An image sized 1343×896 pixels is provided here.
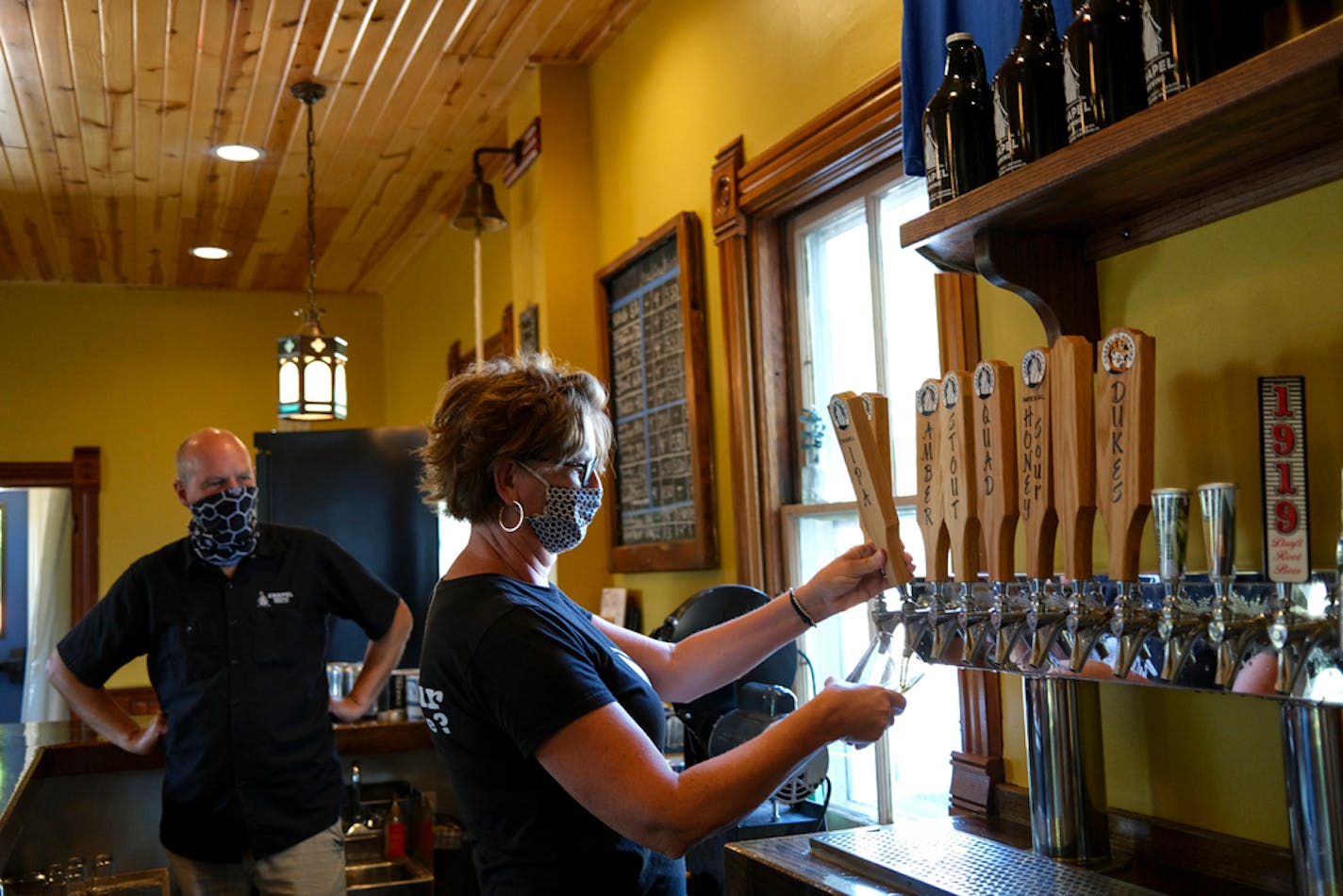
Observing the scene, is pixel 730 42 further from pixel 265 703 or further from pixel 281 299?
pixel 281 299

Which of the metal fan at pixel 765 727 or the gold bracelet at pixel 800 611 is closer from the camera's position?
the gold bracelet at pixel 800 611

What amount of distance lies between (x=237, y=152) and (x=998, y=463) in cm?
410

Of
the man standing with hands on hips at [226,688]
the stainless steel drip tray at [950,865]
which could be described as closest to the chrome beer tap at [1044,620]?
the stainless steel drip tray at [950,865]

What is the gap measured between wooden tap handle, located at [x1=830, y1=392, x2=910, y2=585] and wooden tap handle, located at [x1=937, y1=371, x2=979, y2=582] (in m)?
0.11

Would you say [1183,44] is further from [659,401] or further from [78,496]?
[78,496]

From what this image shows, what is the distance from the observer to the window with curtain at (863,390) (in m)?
2.54

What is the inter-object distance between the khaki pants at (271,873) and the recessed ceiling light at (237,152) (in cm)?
286

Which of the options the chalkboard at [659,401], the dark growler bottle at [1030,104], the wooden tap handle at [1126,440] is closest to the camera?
the wooden tap handle at [1126,440]

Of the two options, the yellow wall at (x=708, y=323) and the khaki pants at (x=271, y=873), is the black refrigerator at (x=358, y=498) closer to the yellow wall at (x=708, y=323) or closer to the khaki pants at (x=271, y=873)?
the yellow wall at (x=708, y=323)

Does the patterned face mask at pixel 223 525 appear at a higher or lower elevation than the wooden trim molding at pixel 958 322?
lower

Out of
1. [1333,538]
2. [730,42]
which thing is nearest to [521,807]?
[1333,538]

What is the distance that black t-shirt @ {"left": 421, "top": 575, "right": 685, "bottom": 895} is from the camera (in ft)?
4.90

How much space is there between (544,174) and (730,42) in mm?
1134

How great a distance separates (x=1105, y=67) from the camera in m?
1.42
